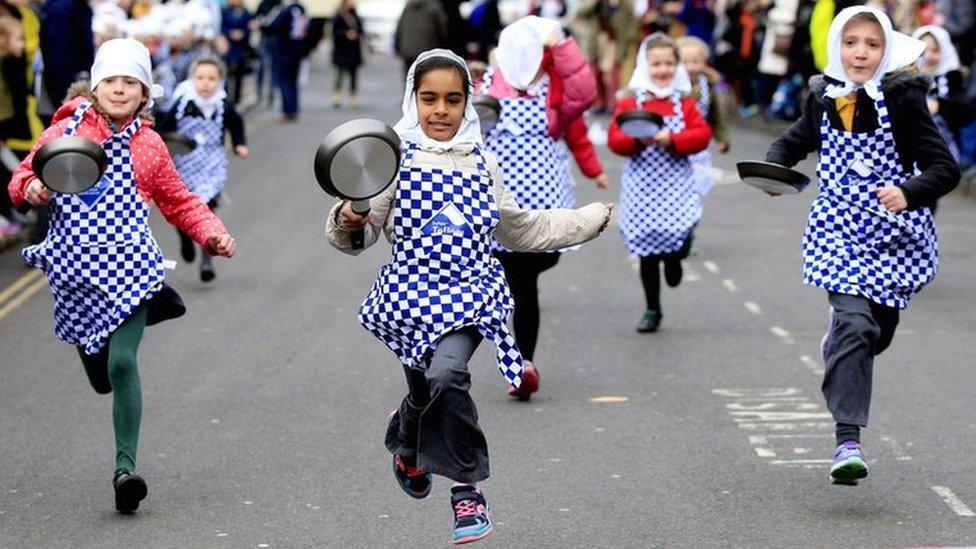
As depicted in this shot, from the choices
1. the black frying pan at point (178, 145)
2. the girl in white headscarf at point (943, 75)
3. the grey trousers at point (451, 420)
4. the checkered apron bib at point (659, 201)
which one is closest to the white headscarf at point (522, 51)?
the checkered apron bib at point (659, 201)

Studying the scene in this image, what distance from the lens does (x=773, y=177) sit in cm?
678

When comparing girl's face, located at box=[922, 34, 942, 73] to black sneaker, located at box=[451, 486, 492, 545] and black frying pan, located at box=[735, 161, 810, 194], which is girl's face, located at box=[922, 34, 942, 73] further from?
black sneaker, located at box=[451, 486, 492, 545]

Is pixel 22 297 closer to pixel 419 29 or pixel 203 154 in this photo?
pixel 203 154

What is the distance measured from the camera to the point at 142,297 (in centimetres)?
683

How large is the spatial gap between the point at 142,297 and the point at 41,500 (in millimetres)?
848

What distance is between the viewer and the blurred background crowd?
14297mm

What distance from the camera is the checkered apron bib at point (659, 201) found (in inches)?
417

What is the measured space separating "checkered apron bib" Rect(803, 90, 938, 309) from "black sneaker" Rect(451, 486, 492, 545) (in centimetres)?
164

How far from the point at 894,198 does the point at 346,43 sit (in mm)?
22898

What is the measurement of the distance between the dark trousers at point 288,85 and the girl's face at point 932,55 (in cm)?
1486

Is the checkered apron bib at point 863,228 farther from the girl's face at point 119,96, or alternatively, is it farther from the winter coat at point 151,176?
the girl's face at point 119,96

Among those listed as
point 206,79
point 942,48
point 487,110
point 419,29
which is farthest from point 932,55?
point 419,29

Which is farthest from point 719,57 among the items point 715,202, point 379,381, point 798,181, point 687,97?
point 798,181

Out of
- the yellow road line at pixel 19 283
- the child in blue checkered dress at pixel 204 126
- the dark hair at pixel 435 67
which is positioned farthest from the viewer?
the child in blue checkered dress at pixel 204 126
